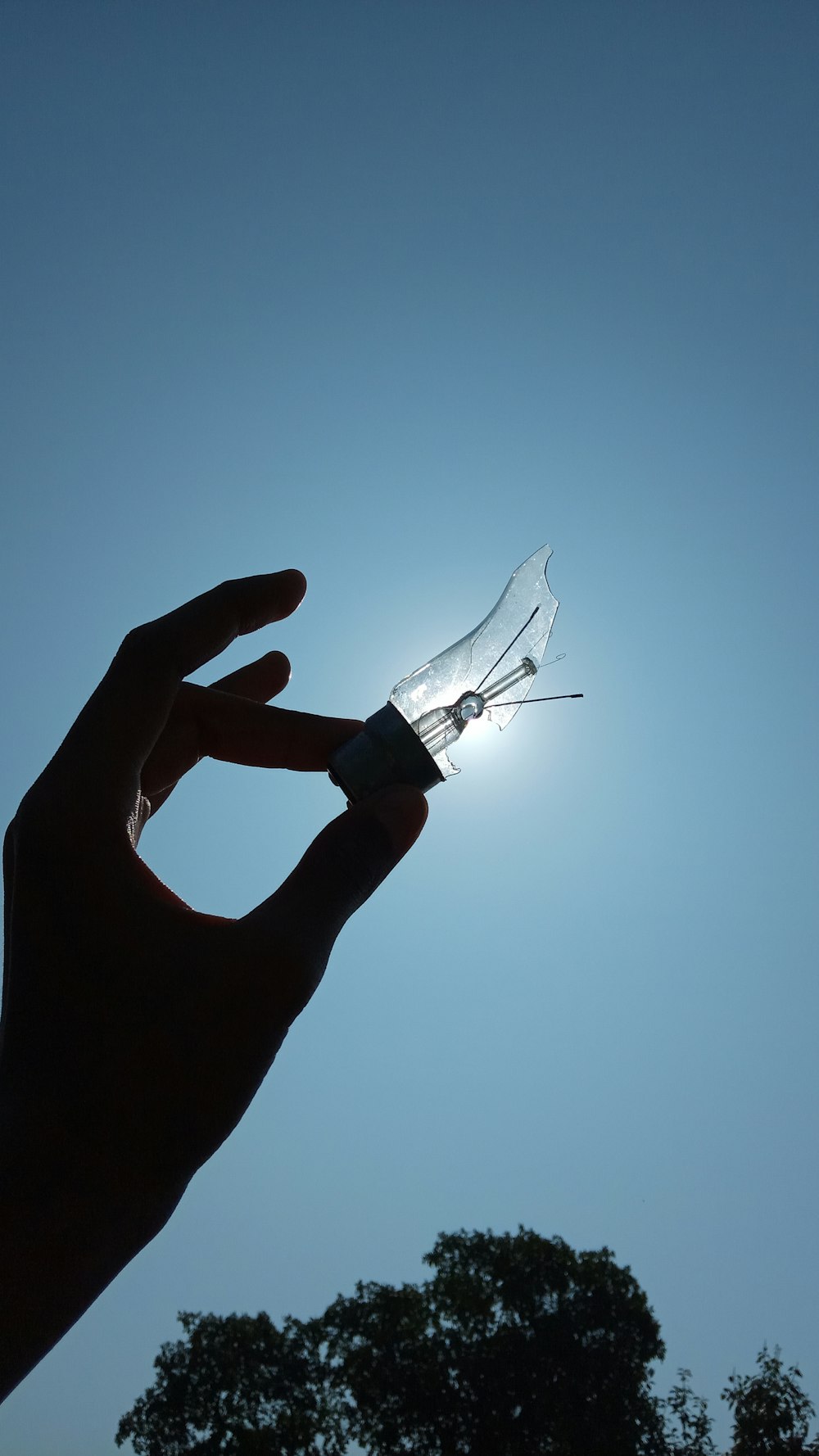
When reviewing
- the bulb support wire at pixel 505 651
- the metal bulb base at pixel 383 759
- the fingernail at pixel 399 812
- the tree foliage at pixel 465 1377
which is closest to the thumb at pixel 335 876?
the fingernail at pixel 399 812

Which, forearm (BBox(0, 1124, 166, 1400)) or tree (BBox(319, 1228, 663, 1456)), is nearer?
forearm (BBox(0, 1124, 166, 1400))

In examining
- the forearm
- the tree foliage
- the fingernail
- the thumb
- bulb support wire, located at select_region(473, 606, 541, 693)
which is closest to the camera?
the forearm

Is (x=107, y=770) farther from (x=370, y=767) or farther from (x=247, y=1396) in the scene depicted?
(x=247, y=1396)

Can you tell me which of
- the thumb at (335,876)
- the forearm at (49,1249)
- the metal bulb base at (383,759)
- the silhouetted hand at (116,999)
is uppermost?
the metal bulb base at (383,759)

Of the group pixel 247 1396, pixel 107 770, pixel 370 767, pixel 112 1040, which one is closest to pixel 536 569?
pixel 370 767

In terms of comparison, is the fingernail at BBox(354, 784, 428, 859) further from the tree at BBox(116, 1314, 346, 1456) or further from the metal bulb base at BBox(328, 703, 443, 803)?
the tree at BBox(116, 1314, 346, 1456)

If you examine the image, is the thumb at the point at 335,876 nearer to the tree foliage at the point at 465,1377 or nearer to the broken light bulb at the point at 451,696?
the broken light bulb at the point at 451,696

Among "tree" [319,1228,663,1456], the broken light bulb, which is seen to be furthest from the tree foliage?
the broken light bulb

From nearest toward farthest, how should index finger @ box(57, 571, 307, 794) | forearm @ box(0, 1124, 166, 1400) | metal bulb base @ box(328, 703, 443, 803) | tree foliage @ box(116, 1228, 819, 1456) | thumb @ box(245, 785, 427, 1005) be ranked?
forearm @ box(0, 1124, 166, 1400) → thumb @ box(245, 785, 427, 1005) → index finger @ box(57, 571, 307, 794) → metal bulb base @ box(328, 703, 443, 803) → tree foliage @ box(116, 1228, 819, 1456)
